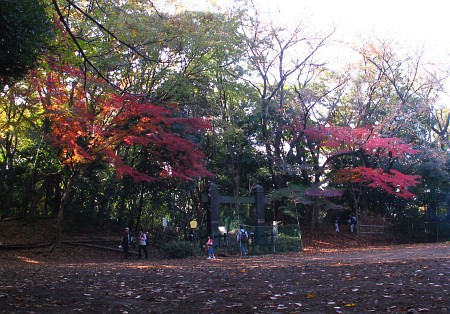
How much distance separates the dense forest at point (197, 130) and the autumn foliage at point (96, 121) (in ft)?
0.24

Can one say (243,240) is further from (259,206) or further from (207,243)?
(259,206)

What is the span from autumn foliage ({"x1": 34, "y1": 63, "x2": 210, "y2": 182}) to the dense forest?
7cm

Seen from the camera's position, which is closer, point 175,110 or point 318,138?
point 175,110

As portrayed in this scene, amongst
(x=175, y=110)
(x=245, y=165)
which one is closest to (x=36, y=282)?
(x=175, y=110)

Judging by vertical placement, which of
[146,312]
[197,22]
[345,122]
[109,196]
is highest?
[197,22]

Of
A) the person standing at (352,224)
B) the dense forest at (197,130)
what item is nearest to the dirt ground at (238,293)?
the dense forest at (197,130)

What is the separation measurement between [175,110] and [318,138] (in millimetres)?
10574

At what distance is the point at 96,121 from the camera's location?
1902cm

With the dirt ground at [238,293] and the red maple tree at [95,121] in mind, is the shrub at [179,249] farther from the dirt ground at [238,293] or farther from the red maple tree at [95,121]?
the dirt ground at [238,293]

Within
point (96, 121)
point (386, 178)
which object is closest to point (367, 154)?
point (386, 178)

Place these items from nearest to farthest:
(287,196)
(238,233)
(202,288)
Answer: (202,288)
(238,233)
(287,196)

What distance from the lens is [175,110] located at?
2158 cm

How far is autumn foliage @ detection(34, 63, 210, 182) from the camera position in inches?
709

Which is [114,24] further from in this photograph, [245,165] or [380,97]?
[380,97]
